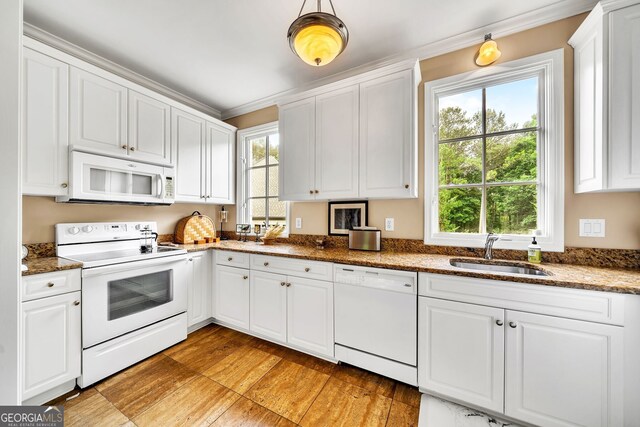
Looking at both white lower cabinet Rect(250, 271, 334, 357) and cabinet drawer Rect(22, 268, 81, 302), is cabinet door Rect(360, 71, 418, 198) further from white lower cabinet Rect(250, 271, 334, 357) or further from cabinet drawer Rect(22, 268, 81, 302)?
cabinet drawer Rect(22, 268, 81, 302)

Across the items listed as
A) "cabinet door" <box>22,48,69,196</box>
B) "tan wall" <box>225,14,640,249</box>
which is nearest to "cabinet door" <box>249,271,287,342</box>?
"tan wall" <box>225,14,640,249</box>

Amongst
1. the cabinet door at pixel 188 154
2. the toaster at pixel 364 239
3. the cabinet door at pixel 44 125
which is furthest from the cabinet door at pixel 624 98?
the cabinet door at pixel 44 125

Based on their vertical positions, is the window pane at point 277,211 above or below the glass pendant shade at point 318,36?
below

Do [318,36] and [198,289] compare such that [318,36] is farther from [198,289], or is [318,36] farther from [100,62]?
[198,289]

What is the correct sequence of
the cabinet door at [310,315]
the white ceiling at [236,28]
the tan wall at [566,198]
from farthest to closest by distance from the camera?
the cabinet door at [310,315]
the white ceiling at [236,28]
the tan wall at [566,198]

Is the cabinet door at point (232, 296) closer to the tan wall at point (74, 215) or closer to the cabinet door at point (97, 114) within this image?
the tan wall at point (74, 215)

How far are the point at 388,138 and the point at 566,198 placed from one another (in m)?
1.33

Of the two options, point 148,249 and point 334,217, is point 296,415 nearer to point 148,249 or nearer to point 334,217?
point 334,217

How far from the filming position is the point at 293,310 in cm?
210

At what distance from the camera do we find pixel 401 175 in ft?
6.53

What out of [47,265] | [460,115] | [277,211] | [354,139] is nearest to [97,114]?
[47,265]

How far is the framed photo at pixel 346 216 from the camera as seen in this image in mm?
2447

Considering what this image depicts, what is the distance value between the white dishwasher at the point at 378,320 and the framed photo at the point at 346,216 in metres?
0.70

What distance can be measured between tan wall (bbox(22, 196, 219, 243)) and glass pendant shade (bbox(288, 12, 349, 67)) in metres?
2.29
